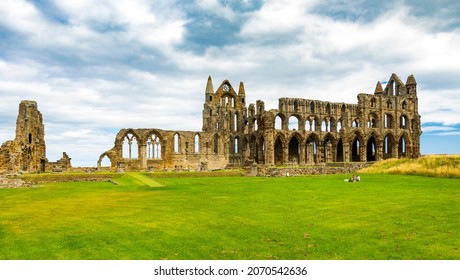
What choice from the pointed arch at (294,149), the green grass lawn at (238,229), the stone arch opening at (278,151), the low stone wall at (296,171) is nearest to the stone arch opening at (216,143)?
the stone arch opening at (278,151)

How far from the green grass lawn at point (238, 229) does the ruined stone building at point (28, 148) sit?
94.1ft

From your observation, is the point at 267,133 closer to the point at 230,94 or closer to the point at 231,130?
the point at 231,130

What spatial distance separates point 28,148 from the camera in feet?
155

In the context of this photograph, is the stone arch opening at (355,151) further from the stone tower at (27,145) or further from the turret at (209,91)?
the stone tower at (27,145)

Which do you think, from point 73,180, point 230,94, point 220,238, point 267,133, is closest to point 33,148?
point 73,180

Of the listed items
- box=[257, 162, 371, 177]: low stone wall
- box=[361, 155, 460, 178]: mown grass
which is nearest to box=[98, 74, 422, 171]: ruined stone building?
box=[257, 162, 371, 177]: low stone wall

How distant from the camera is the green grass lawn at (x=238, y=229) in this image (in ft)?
29.7

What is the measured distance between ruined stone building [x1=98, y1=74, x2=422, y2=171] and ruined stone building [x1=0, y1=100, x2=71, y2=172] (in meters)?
7.85

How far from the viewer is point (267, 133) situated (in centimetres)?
6112

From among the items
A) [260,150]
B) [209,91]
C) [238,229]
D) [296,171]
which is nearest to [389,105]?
[260,150]

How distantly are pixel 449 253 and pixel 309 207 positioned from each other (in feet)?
23.7

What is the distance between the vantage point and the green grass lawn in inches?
357

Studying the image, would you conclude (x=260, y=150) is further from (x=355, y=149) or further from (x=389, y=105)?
(x=389, y=105)

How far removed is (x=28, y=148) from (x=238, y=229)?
43.3 metres
